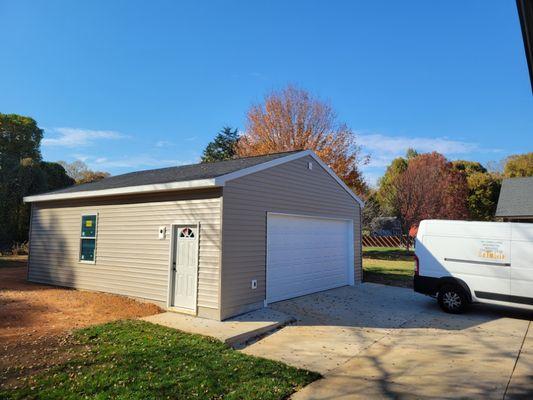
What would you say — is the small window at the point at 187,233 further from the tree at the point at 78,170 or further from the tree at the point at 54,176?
the tree at the point at 78,170

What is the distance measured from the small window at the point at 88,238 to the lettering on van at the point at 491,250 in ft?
34.6

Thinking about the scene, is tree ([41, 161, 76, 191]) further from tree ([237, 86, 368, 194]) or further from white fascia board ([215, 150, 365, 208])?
white fascia board ([215, 150, 365, 208])

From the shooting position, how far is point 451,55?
10773 mm

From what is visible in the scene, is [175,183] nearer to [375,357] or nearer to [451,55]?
[375,357]

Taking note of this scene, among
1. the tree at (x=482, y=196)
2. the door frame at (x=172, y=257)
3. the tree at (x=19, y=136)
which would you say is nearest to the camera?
the door frame at (x=172, y=257)

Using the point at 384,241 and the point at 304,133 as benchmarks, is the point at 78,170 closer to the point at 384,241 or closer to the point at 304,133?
the point at 304,133

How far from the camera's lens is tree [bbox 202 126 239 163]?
34.3 meters

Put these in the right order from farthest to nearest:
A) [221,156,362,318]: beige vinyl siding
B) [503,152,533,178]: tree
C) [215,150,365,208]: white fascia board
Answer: [503,152,533,178]: tree
[221,156,362,318]: beige vinyl siding
[215,150,365,208]: white fascia board

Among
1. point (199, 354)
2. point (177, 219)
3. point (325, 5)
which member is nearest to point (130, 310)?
point (177, 219)

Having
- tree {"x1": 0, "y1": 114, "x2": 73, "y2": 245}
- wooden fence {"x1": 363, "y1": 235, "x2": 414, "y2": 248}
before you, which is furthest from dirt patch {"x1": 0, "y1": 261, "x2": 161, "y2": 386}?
wooden fence {"x1": 363, "y1": 235, "x2": 414, "y2": 248}

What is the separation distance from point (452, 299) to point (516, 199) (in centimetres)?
1692

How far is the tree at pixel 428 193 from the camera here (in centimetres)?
2783

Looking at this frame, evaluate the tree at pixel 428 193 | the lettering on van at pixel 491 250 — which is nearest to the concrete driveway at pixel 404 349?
the lettering on van at pixel 491 250

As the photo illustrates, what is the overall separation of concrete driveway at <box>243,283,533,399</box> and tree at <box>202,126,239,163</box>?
2575 centimetres
